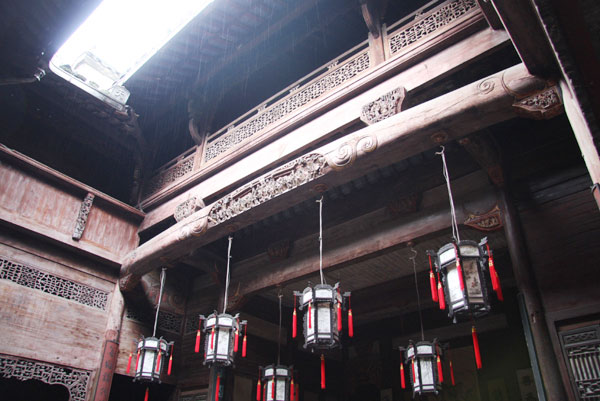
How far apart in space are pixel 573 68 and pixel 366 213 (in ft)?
11.5

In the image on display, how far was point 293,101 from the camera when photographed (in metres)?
5.62

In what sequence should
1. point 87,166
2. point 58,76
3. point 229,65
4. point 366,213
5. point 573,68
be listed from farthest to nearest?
point 87,166 → point 229,65 → point 58,76 → point 366,213 → point 573,68

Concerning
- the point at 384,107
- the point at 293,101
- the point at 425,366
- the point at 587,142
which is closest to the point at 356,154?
the point at 384,107

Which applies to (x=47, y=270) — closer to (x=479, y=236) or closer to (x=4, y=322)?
(x=4, y=322)

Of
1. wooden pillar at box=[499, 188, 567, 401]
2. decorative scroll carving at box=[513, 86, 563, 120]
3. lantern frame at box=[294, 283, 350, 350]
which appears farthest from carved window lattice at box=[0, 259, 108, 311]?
decorative scroll carving at box=[513, 86, 563, 120]

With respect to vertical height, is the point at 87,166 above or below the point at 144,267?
above

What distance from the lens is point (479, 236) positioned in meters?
5.71

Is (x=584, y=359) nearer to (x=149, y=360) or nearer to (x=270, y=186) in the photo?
(x=270, y=186)

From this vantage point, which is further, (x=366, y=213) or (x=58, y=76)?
(x=58, y=76)

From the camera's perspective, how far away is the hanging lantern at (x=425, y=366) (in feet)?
16.3

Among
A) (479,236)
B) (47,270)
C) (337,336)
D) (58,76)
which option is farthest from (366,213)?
(58,76)

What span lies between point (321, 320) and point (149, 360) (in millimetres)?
2823

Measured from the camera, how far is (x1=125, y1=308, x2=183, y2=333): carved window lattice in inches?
269

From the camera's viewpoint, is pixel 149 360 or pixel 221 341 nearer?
pixel 221 341
